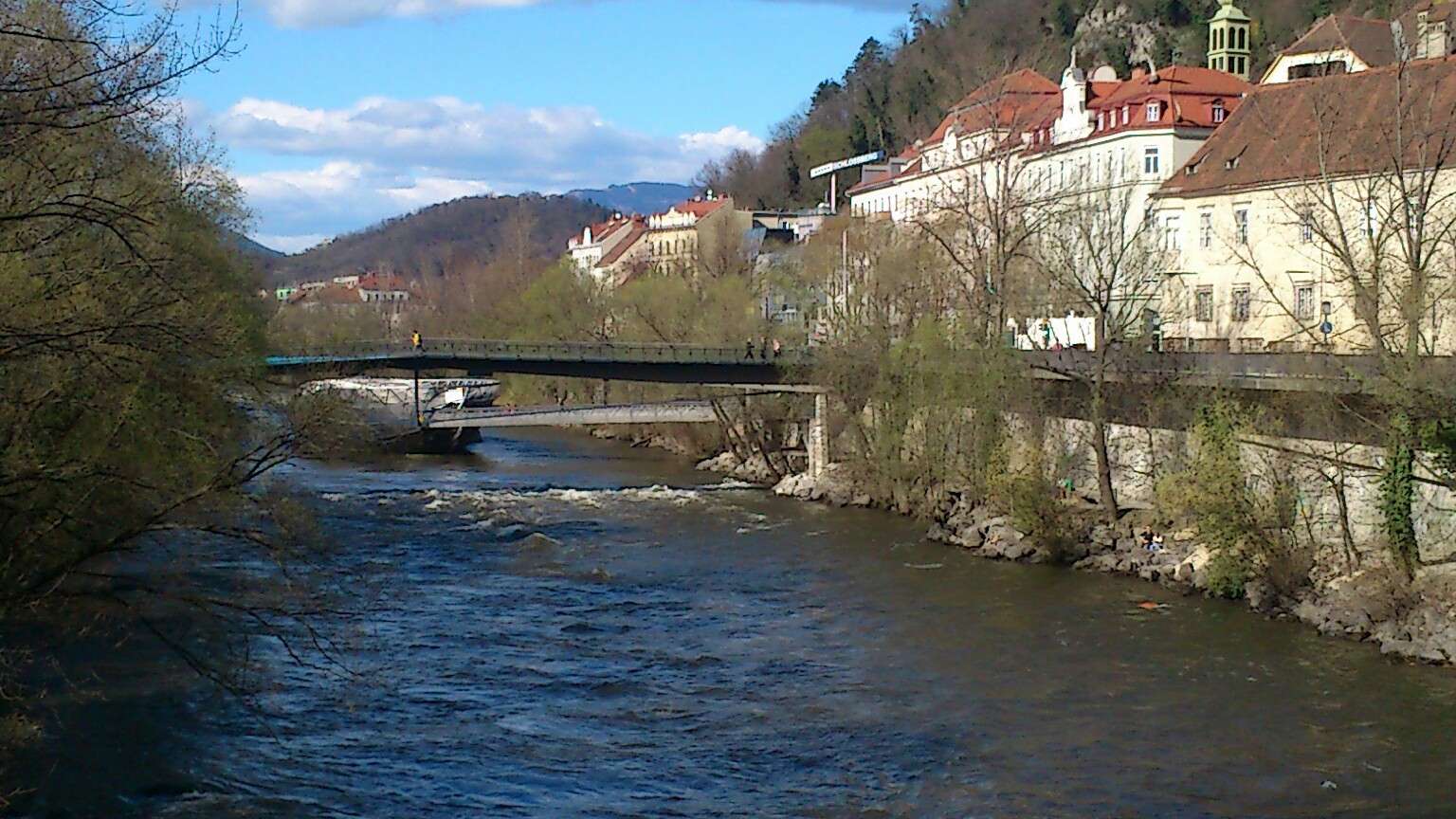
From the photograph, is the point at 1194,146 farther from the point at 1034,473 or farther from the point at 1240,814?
the point at 1240,814

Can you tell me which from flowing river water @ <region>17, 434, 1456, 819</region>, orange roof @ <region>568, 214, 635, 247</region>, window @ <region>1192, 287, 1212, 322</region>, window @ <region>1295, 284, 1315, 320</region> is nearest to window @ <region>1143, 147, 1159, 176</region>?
window @ <region>1192, 287, 1212, 322</region>

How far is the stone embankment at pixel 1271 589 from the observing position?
19.1 metres

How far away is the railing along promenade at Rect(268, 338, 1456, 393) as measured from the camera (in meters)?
24.9

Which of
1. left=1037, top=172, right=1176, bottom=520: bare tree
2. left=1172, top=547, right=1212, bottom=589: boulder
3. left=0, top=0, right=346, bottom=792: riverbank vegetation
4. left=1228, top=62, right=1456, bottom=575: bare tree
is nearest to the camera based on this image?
left=0, top=0, right=346, bottom=792: riverbank vegetation

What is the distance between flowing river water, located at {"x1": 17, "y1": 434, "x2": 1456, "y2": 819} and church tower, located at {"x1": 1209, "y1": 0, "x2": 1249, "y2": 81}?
123 ft

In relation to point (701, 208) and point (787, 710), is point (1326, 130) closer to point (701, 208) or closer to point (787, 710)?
point (787, 710)

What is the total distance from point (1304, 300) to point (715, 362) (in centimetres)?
1507

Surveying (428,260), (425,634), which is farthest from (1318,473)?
(428,260)

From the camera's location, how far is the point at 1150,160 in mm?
44375

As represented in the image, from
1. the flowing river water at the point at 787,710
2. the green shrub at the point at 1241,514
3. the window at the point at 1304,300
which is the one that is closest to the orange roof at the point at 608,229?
the window at the point at 1304,300

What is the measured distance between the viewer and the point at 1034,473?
27.5 m

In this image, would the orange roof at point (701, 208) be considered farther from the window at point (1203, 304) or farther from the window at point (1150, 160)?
the window at point (1203, 304)

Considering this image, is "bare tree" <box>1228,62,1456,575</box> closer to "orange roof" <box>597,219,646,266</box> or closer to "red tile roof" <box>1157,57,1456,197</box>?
"red tile roof" <box>1157,57,1456,197</box>

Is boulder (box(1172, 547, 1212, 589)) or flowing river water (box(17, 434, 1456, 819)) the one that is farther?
boulder (box(1172, 547, 1212, 589))
